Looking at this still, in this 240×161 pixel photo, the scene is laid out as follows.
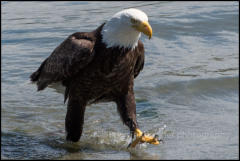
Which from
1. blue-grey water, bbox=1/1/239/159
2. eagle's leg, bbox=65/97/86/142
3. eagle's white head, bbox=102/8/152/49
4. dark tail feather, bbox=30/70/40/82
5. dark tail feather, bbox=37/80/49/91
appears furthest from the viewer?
dark tail feather, bbox=30/70/40/82

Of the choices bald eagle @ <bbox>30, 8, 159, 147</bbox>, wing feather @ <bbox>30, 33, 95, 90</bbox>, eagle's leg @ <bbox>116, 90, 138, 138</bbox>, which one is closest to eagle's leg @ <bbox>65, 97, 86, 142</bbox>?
bald eagle @ <bbox>30, 8, 159, 147</bbox>

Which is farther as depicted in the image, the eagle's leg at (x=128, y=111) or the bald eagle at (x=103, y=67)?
the eagle's leg at (x=128, y=111)

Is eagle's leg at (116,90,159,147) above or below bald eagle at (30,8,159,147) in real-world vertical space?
below

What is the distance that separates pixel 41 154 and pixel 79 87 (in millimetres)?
844

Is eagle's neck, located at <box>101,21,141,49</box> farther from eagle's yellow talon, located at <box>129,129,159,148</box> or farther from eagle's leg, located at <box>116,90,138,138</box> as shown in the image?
eagle's yellow talon, located at <box>129,129,159,148</box>

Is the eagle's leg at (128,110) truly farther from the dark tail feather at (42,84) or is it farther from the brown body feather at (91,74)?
the dark tail feather at (42,84)

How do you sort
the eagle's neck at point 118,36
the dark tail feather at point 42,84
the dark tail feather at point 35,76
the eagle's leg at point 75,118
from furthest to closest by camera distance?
the dark tail feather at point 35,76
the dark tail feather at point 42,84
the eagle's leg at point 75,118
the eagle's neck at point 118,36

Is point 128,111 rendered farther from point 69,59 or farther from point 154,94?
point 154,94

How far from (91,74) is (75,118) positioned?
0.64 metres

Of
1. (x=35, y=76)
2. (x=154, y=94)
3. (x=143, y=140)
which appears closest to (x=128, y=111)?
(x=143, y=140)

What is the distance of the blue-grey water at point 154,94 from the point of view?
6438 mm

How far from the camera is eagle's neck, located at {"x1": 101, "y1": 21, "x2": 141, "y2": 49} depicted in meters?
6.18

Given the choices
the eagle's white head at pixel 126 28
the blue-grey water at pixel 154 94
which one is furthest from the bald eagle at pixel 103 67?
the blue-grey water at pixel 154 94

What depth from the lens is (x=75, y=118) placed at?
6668 millimetres
